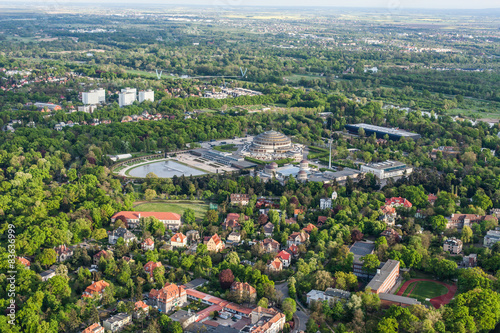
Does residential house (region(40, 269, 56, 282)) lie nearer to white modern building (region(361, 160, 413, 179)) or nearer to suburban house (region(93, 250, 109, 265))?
suburban house (region(93, 250, 109, 265))

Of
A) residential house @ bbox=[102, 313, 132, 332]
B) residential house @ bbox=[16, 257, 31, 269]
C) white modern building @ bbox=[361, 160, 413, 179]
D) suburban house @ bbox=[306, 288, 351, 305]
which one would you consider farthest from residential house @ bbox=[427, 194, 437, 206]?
residential house @ bbox=[16, 257, 31, 269]

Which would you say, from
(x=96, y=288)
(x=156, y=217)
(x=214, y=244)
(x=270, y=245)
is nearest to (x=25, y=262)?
(x=96, y=288)

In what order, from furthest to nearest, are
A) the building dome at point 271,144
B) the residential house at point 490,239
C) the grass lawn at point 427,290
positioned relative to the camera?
1. the building dome at point 271,144
2. the residential house at point 490,239
3. the grass lawn at point 427,290

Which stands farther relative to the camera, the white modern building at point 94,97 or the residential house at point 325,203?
the white modern building at point 94,97

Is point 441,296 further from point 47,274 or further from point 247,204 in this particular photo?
point 47,274

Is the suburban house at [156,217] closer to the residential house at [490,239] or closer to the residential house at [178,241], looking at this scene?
the residential house at [178,241]

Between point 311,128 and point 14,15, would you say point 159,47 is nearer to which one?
point 311,128

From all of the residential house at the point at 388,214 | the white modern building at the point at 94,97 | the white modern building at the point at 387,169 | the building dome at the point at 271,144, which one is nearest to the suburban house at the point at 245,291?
the residential house at the point at 388,214
